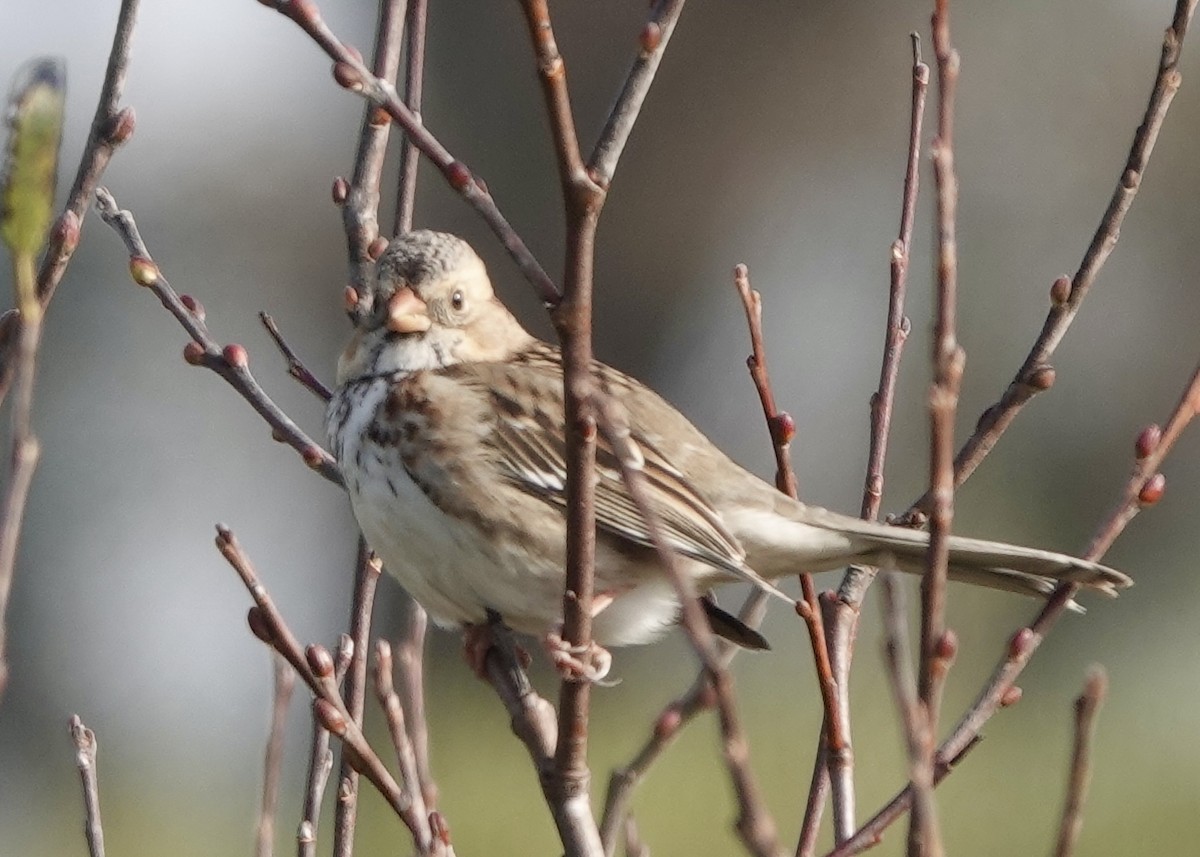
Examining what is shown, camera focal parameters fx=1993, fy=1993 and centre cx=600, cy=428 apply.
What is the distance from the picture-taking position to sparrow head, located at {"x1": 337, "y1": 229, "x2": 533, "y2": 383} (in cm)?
406

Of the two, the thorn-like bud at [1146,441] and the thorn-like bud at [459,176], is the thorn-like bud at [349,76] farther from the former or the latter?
the thorn-like bud at [1146,441]

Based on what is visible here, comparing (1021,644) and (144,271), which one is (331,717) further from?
(144,271)

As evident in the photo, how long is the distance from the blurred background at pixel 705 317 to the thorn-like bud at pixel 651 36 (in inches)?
412

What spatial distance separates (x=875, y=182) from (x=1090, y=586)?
15953 mm

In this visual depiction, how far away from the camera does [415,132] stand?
2.21m

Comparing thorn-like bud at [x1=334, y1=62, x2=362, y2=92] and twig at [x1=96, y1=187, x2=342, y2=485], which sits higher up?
twig at [x1=96, y1=187, x2=342, y2=485]

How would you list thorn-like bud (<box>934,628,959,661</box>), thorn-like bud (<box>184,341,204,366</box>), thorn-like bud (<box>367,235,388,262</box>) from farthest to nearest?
thorn-like bud (<box>367,235,388,262</box>) → thorn-like bud (<box>184,341,204,366</box>) → thorn-like bud (<box>934,628,959,661</box>)

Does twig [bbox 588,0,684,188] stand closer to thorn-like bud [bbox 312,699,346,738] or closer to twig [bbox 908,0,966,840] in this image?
twig [bbox 908,0,966,840]

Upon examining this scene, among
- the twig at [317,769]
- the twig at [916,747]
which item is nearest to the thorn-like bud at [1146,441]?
the twig at [916,747]

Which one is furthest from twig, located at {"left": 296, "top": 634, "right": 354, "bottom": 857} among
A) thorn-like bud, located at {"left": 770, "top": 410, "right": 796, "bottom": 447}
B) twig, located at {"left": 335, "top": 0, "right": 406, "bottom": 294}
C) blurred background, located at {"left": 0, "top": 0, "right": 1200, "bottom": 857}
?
blurred background, located at {"left": 0, "top": 0, "right": 1200, "bottom": 857}

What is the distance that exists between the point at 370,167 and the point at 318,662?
4.52 ft

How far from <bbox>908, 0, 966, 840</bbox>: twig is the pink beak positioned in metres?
1.94

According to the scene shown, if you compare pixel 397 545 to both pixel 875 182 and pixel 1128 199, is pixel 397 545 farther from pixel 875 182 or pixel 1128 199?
pixel 875 182

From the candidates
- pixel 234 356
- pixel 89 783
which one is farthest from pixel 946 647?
pixel 234 356
